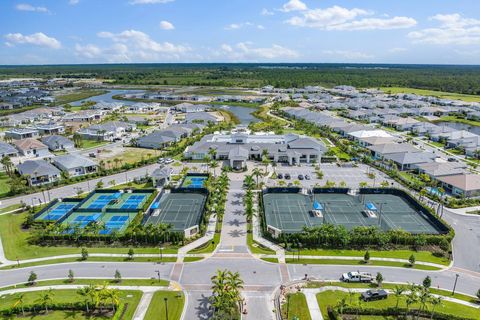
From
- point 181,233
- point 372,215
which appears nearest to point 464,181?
point 372,215

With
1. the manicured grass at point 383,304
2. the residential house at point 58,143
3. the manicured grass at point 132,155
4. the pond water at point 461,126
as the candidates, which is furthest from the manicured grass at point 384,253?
the pond water at point 461,126

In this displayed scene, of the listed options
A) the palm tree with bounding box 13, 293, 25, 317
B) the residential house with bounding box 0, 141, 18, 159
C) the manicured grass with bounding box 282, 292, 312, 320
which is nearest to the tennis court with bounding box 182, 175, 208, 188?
the palm tree with bounding box 13, 293, 25, 317

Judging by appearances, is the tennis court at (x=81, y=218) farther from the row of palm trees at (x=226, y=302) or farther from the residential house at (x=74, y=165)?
the row of palm trees at (x=226, y=302)

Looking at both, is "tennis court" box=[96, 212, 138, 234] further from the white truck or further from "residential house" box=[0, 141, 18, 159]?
"residential house" box=[0, 141, 18, 159]

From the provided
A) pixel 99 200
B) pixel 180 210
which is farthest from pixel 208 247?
pixel 99 200

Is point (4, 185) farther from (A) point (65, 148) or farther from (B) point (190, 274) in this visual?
(B) point (190, 274)
